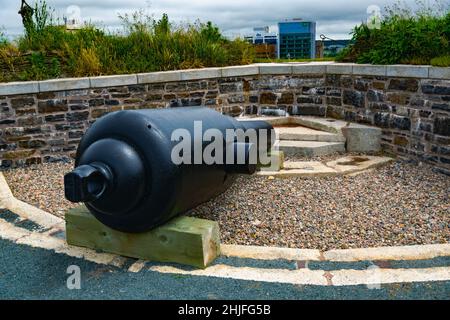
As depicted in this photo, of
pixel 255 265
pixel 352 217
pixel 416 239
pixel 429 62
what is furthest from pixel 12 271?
pixel 429 62

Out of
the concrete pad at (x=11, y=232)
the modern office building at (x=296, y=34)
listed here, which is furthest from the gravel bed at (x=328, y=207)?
the modern office building at (x=296, y=34)

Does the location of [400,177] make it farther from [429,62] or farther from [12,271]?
[12,271]

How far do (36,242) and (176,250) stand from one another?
1.38 meters

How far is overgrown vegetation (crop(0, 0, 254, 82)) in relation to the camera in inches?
289

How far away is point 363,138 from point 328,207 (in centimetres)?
247

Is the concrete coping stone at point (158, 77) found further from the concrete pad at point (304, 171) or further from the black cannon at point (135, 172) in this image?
the black cannon at point (135, 172)

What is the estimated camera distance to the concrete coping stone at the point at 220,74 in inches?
246

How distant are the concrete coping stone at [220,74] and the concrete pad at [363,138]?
841 millimetres

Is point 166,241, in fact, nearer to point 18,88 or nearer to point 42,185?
point 42,185

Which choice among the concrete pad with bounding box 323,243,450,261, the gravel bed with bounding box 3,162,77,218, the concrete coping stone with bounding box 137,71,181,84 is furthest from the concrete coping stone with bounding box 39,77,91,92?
the concrete pad with bounding box 323,243,450,261

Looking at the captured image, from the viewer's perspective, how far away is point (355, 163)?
6.16m

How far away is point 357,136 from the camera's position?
6789 mm
